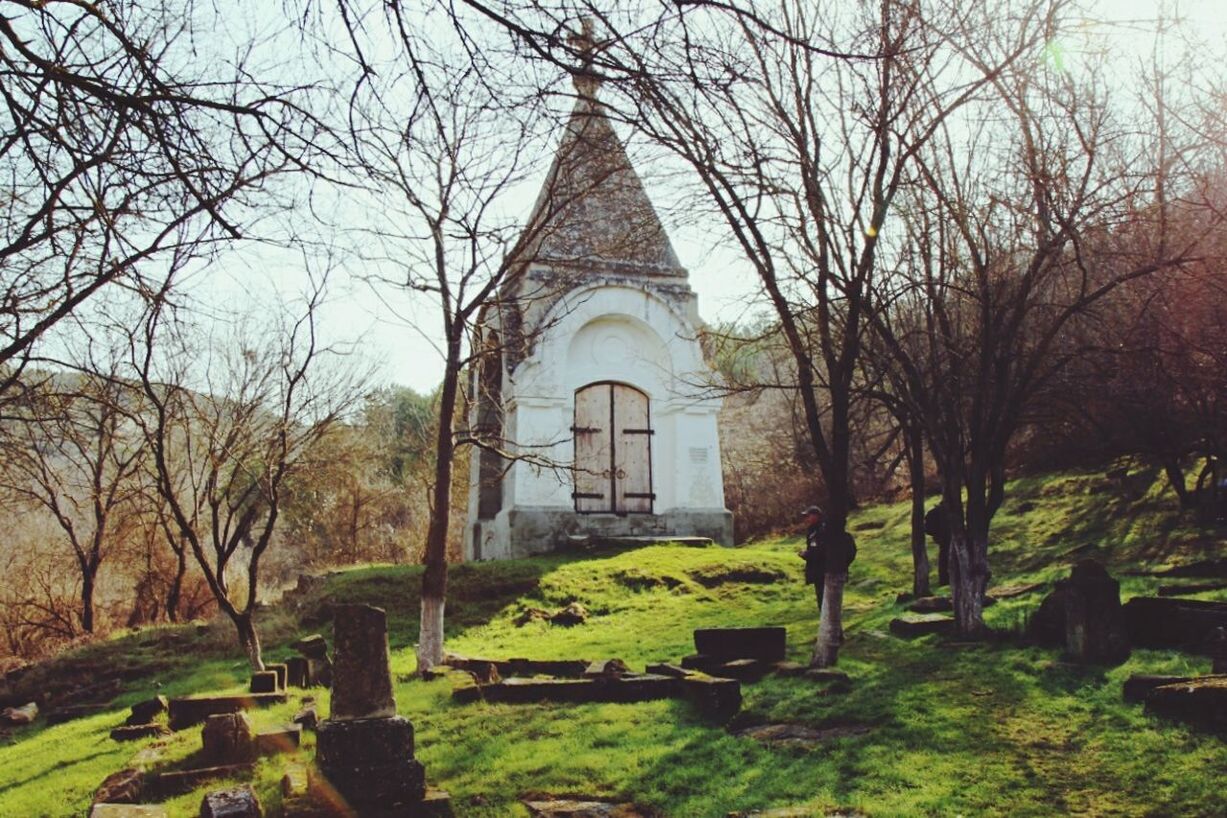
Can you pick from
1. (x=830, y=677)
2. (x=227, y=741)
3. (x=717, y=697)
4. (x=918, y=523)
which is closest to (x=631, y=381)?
(x=918, y=523)

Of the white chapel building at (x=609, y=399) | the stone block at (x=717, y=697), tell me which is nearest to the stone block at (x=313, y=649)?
the stone block at (x=717, y=697)

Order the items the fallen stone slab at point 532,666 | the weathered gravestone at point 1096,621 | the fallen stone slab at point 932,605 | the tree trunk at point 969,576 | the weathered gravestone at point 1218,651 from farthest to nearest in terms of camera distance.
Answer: the fallen stone slab at point 932,605
the tree trunk at point 969,576
the fallen stone slab at point 532,666
the weathered gravestone at point 1096,621
the weathered gravestone at point 1218,651

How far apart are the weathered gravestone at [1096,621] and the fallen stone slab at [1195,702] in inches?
68.9

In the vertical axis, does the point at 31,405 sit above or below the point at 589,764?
above

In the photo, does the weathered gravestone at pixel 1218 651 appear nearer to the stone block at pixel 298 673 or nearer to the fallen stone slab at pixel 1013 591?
the fallen stone slab at pixel 1013 591

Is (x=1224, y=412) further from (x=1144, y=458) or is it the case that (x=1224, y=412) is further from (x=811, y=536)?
(x=811, y=536)

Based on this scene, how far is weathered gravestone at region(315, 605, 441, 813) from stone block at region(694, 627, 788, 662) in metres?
4.57

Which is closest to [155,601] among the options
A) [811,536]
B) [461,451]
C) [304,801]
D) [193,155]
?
[461,451]

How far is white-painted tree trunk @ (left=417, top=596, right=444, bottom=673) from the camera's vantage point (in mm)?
11758

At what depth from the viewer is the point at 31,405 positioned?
25.2 feet

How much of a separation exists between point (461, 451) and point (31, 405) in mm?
20500

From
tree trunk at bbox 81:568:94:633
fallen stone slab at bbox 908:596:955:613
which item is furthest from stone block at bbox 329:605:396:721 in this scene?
tree trunk at bbox 81:568:94:633

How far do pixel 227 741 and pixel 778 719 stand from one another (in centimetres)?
466

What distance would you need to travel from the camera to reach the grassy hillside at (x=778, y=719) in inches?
260
